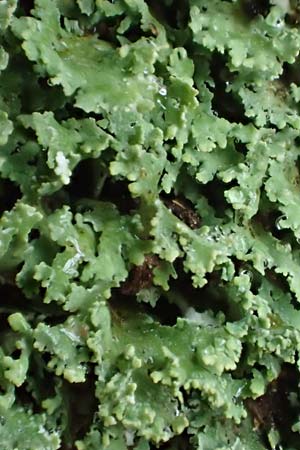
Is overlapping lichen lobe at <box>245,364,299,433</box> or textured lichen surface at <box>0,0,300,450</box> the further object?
Result: overlapping lichen lobe at <box>245,364,299,433</box>

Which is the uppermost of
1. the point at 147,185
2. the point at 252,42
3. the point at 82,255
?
the point at 252,42

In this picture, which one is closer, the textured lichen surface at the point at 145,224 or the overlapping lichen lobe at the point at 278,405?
the textured lichen surface at the point at 145,224

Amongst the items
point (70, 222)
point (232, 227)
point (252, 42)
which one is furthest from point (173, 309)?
point (252, 42)

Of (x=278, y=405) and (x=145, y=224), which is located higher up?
(x=145, y=224)

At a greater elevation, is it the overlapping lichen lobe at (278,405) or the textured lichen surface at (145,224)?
the textured lichen surface at (145,224)

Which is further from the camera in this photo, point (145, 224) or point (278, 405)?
point (278, 405)

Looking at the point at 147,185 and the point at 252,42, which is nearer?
the point at 147,185

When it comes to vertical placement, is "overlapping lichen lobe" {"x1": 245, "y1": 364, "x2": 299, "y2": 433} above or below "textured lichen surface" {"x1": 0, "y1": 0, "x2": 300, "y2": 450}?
below

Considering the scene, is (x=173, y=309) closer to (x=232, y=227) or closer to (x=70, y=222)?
(x=232, y=227)
